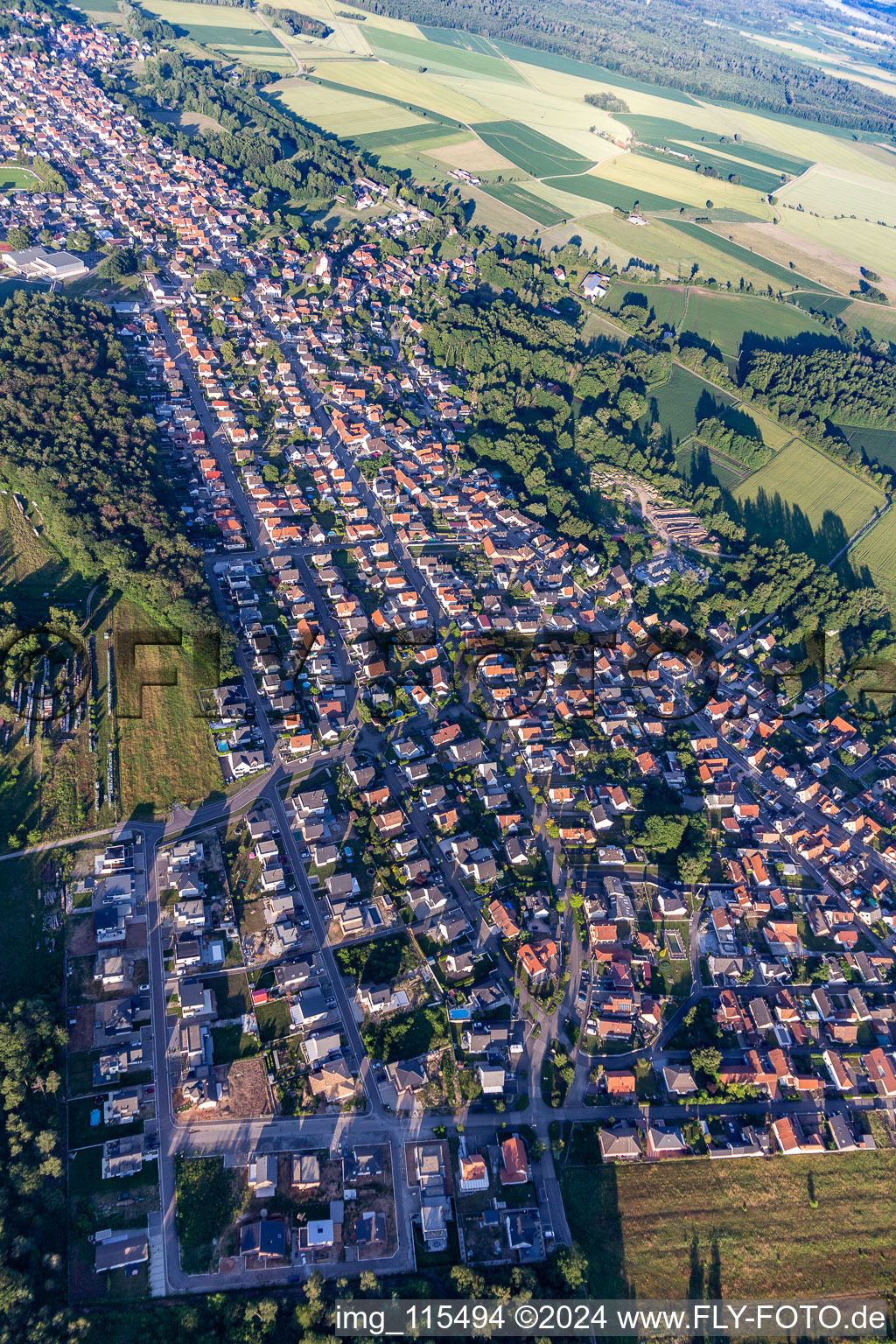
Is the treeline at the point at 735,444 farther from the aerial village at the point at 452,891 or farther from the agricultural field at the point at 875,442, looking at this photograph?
the aerial village at the point at 452,891

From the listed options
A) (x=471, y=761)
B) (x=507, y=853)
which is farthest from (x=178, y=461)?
(x=507, y=853)

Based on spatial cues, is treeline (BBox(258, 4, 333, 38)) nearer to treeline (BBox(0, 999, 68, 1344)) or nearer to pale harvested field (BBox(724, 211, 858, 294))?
pale harvested field (BBox(724, 211, 858, 294))

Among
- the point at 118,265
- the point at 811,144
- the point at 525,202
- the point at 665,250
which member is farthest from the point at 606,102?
the point at 118,265

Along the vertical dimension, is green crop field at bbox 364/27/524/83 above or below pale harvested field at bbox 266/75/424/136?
above

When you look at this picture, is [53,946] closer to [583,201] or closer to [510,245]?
[510,245]

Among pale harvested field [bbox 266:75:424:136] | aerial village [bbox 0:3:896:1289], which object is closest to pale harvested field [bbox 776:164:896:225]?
pale harvested field [bbox 266:75:424:136]

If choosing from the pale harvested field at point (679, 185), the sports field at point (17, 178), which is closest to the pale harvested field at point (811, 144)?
the pale harvested field at point (679, 185)
